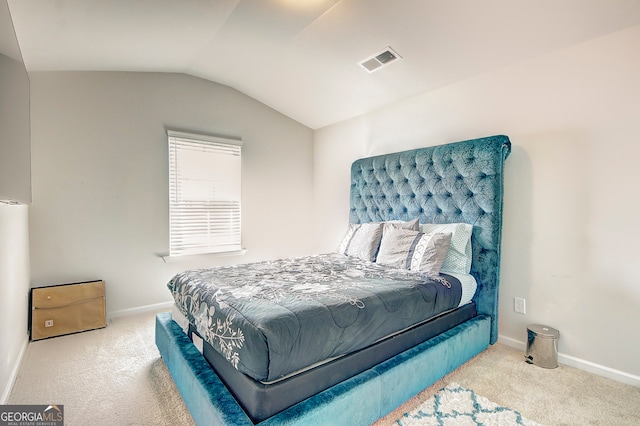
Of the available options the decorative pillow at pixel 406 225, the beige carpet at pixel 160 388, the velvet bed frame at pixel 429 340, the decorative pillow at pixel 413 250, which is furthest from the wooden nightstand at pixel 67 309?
the decorative pillow at pixel 406 225

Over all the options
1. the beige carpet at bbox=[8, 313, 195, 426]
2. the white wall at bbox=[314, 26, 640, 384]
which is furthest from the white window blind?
the white wall at bbox=[314, 26, 640, 384]

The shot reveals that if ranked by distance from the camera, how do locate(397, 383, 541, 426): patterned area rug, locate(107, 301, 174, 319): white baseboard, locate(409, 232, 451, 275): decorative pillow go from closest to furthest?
locate(397, 383, 541, 426): patterned area rug < locate(409, 232, 451, 275): decorative pillow < locate(107, 301, 174, 319): white baseboard

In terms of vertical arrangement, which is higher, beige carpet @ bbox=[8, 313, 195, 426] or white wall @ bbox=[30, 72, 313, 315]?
white wall @ bbox=[30, 72, 313, 315]

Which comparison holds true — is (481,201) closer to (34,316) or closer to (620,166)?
(620,166)

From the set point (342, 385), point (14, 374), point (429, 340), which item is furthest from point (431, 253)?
point (14, 374)

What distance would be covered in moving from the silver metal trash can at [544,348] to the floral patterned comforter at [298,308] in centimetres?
61

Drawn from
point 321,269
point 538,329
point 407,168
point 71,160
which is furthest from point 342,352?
point 71,160

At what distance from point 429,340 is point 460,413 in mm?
400

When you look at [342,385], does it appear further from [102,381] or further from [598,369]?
[598,369]

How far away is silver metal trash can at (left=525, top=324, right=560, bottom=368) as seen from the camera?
2.12m

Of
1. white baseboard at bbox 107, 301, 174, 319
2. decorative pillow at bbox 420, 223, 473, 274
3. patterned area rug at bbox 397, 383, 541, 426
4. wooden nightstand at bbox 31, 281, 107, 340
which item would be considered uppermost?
A: decorative pillow at bbox 420, 223, 473, 274

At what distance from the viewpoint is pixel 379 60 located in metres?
2.68

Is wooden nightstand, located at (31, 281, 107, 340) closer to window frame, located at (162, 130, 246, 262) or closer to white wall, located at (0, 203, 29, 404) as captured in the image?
white wall, located at (0, 203, 29, 404)

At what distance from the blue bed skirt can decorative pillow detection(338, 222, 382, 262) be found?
0.99 m
